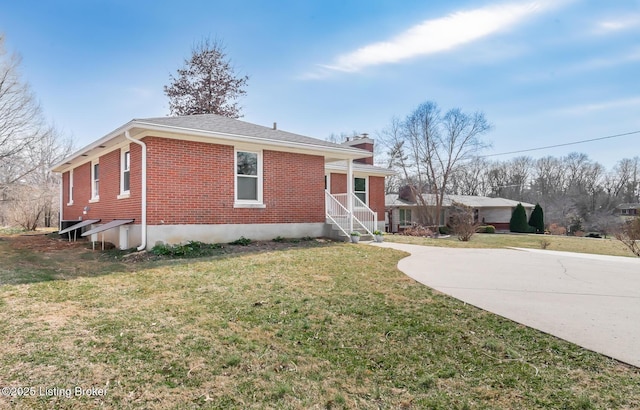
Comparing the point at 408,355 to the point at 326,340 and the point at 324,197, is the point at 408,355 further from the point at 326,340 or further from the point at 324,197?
the point at 324,197

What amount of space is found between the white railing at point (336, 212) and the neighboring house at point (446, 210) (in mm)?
19201

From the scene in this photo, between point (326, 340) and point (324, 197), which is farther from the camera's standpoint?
point (324, 197)

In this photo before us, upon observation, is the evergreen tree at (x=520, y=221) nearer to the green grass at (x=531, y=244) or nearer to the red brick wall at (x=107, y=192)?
the green grass at (x=531, y=244)

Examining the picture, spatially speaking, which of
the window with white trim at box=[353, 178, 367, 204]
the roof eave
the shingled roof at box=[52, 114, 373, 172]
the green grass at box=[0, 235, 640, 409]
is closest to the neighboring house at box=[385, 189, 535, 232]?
the window with white trim at box=[353, 178, 367, 204]

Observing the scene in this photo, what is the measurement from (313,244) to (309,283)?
5.25 metres

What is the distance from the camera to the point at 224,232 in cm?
1098

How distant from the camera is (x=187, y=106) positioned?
29.6 m

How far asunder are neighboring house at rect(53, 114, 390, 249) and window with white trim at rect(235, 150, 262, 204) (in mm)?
30

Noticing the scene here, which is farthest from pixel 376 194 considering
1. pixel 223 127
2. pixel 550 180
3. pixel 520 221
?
pixel 550 180

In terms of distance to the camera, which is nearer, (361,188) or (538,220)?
(361,188)

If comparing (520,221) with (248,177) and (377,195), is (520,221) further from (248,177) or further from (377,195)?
(248,177)

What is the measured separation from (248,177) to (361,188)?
31.9 ft

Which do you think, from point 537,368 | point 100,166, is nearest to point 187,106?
point 100,166

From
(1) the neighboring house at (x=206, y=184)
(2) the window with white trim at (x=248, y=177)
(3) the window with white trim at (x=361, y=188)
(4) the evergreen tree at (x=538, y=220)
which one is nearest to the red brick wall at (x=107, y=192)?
(1) the neighboring house at (x=206, y=184)
